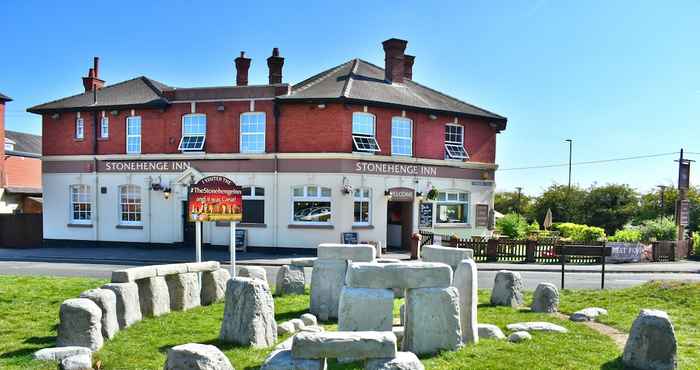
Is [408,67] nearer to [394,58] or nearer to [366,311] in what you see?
[394,58]

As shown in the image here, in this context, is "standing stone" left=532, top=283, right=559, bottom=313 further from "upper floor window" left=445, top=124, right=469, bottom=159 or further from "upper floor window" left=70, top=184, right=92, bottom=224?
"upper floor window" left=70, top=184, right=92, bottom=224

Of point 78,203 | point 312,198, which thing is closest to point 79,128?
point 78,203

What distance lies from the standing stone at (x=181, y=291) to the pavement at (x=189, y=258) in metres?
8.90

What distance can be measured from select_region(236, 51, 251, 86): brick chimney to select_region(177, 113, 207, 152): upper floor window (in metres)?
3.52

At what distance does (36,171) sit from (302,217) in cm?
2695

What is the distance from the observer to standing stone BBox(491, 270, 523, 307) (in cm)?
1113

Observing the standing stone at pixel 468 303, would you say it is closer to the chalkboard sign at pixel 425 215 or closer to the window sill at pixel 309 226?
the window sill at pixel 309 226

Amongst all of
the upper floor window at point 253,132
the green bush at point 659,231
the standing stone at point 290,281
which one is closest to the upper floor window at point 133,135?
the upper floor window at point 253,132

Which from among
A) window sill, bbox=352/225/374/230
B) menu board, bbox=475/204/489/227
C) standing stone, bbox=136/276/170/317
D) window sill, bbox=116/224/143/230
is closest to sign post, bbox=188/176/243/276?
standing stone, bbox=136/276/170/317

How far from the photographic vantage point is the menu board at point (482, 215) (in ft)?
83.9

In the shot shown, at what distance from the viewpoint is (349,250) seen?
33.1ft

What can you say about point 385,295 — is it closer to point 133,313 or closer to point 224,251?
point 133,313

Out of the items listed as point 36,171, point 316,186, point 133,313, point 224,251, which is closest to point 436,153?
point 316,186

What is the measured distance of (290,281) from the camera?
12.2 meters
